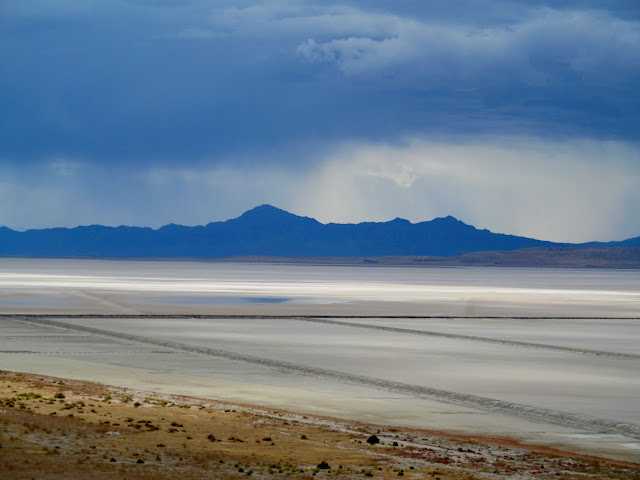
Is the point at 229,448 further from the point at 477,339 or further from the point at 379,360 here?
the point at 477,339

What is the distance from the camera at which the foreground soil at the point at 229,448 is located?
1454 cm

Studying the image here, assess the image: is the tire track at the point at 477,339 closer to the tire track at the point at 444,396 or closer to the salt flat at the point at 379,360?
the salt flat at the point at 379,360

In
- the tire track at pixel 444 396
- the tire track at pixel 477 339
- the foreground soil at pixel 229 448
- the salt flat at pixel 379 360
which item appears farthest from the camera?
the tire track at pixel 477 339

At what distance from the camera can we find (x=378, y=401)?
916 inches

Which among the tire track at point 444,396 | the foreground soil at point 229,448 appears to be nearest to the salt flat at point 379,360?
the tire track at point 444,396

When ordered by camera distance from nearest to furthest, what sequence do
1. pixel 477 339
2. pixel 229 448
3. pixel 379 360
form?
1. pixel 229 448
2. pixel 379 360
3. pixel 477 339

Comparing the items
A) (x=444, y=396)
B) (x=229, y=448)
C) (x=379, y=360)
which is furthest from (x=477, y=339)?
(x=229, y=448)

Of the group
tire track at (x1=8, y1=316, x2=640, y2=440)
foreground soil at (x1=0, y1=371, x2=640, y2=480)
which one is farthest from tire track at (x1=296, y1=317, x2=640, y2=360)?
foreground soil at (x1=0, y1=371, x2=640, y2=480)

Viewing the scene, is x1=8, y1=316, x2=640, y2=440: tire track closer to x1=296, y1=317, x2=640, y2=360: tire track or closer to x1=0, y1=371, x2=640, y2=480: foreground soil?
x1=0, y1=371, x2=640, y2=480: foreground soil

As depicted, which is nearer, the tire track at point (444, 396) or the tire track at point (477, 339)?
the tire track at point (444, 396)

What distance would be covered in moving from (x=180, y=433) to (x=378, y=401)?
6.88 meters

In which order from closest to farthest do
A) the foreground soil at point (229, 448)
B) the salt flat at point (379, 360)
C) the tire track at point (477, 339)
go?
the foreground soil at point (229, 448) → the salt flat at point (379, 360) → the tire track at point (477, 339)

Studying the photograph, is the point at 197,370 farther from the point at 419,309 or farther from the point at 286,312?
the point at 419,309

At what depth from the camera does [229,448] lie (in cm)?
1631
